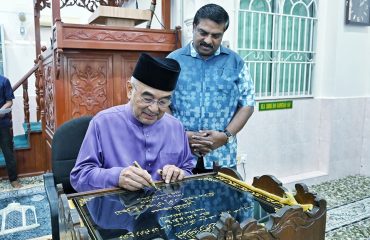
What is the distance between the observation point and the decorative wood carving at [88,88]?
2.92 meters

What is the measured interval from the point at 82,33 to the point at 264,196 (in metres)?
2.20

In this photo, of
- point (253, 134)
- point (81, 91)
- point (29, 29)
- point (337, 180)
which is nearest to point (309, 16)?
point (253, 134)

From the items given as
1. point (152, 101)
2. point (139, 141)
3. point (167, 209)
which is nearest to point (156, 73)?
point (152, 101)

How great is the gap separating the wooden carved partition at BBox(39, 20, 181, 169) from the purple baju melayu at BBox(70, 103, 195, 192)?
1489mm

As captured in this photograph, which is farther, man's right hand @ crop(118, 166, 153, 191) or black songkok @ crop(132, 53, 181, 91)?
Answer: black songkok @ crop(132, 53, 181, 91)

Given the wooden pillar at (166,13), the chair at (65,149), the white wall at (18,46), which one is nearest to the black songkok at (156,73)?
the chair at (65,149)

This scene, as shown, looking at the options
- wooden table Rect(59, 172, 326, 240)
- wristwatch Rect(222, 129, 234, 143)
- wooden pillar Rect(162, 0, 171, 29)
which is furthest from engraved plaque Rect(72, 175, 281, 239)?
wooden pillar Rect(162, 0, 171, 29)

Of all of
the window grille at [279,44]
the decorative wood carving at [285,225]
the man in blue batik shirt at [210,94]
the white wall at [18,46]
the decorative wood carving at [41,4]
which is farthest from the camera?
the white wall at [18,46]

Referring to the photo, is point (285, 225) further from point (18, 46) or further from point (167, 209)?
point (18, 46)

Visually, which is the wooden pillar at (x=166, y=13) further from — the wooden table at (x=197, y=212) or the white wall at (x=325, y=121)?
the wooden table at (x=197, y=212)

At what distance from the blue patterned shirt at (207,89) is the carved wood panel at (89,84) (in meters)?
1.20

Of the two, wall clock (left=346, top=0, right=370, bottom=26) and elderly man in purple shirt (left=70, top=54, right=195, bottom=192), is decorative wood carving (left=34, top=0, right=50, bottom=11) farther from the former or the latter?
wall clock (left=346, top=0, right=370, bottom=26)

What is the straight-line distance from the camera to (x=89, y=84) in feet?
9.75

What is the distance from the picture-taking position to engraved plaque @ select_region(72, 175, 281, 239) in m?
0.90
